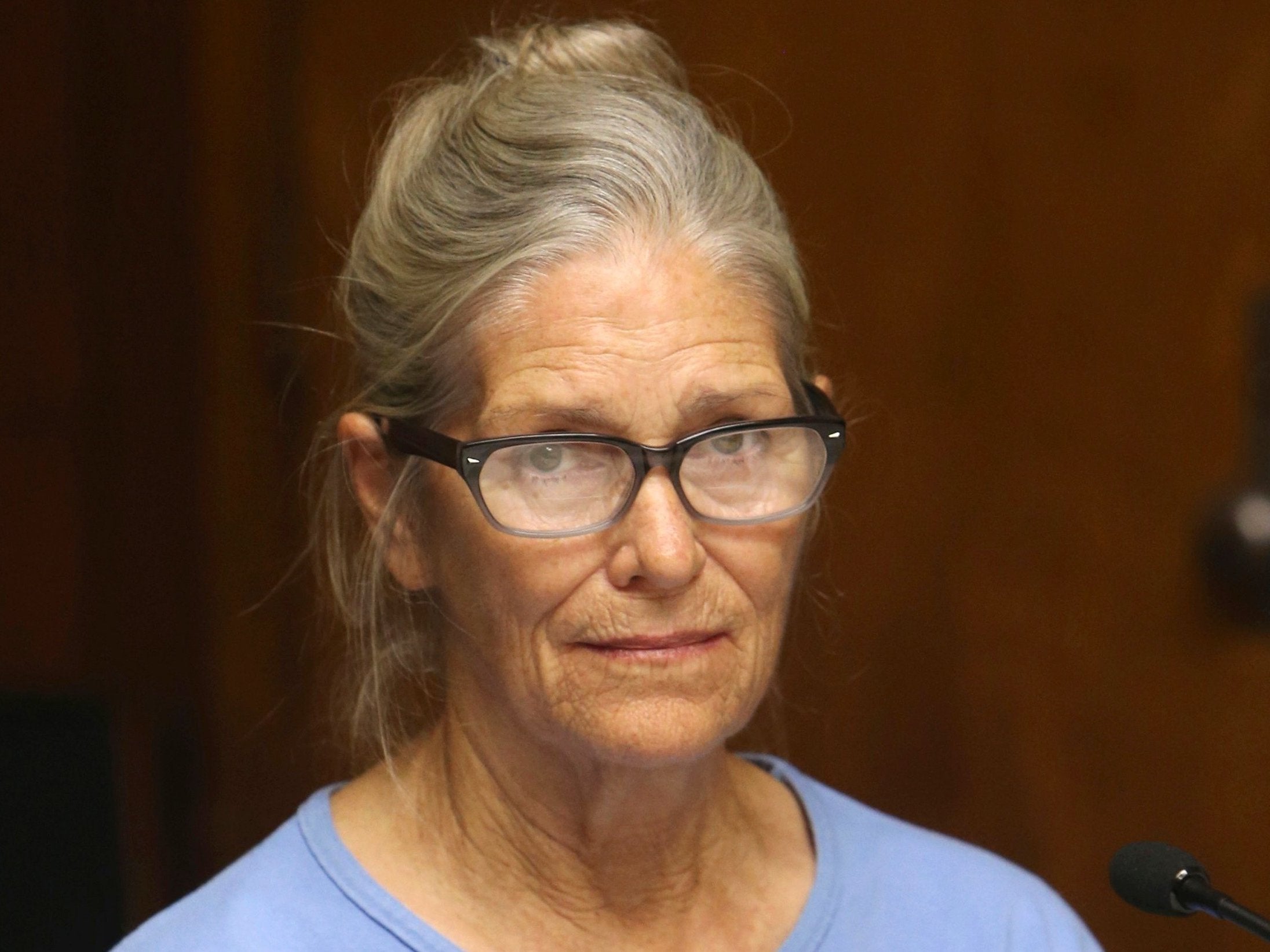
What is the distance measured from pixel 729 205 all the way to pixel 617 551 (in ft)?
1.16

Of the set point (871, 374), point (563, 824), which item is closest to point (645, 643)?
point (563, 824)

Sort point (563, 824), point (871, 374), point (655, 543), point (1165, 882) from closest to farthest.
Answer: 1. point (1165, 882)
2. point (655, 543)
3. point (563, 824)
4. point (871, 374)

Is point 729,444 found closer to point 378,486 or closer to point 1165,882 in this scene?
point 378,486

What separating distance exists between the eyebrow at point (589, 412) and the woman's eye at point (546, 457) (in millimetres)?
24

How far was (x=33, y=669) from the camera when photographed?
1.86 metres

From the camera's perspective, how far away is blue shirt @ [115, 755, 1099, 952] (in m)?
1.35

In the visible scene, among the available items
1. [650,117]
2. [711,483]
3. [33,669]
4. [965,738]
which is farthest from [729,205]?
[33,669]

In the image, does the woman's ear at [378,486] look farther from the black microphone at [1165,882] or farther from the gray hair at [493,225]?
the black microphone at [1165,882]

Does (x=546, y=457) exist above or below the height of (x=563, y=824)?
above

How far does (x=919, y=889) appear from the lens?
157cm

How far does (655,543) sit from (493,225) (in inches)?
Answer: 12.7

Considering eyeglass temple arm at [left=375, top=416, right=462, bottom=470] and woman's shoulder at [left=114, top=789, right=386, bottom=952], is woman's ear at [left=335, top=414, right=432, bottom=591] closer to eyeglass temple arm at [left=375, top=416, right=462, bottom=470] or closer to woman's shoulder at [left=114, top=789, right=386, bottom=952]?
eyeglass temple arm at [left=375, top=416, right=462, bottom=470]

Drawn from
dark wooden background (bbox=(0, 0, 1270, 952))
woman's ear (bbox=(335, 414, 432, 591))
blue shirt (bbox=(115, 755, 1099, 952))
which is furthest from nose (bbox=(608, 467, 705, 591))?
dark wooden background (bbox=(0, 0, 1270, 952))

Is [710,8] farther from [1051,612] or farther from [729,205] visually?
[1051,612]
